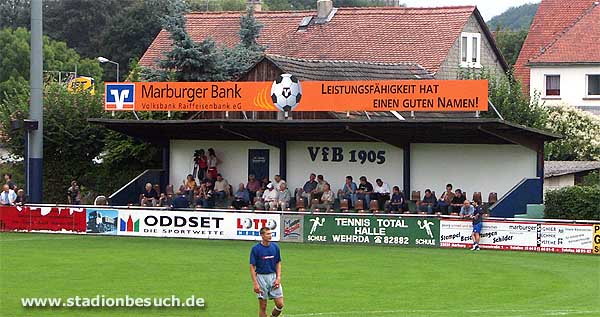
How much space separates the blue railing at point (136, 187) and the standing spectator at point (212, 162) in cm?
250

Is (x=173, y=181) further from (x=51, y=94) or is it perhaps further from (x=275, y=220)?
(x=275, y=220)

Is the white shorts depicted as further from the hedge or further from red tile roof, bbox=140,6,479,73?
red tile roof, bbox=140,6,479,73

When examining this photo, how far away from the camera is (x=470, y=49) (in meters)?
58.6

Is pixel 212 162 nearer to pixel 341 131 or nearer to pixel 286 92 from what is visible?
pixel 286 92

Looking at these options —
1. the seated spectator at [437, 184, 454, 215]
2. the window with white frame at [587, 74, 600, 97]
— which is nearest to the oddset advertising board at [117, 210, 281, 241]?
the seated spectator at [437, 184, 454, 215]

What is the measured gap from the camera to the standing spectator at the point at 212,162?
4328cm

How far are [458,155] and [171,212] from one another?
979cm

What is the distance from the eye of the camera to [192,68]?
49.1m

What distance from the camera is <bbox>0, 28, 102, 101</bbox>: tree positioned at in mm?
88750

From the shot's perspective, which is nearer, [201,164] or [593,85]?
[201,164]

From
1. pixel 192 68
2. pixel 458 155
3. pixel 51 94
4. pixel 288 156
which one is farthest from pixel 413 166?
pixel 51 94

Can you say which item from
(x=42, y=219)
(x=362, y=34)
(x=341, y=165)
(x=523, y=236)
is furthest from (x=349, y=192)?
(x=362, y=34)

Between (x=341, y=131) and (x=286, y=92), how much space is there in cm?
227

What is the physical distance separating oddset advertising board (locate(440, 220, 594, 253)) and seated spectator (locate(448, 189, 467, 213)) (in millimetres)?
3058
